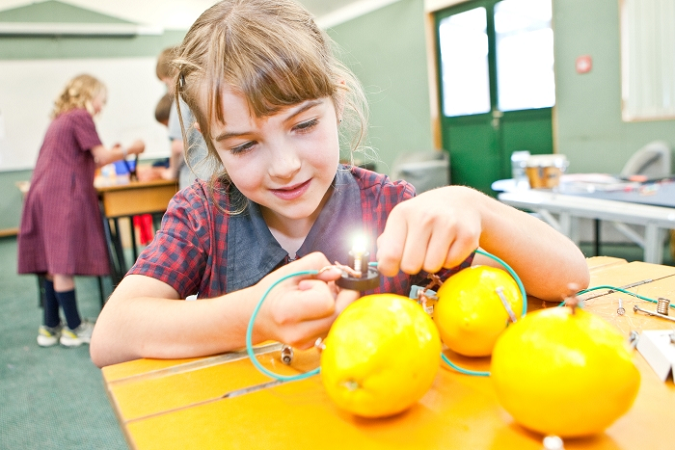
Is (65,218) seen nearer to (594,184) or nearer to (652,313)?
(594,184)

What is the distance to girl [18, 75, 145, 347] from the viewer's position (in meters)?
2.79

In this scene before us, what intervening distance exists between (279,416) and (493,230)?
389 millimetres

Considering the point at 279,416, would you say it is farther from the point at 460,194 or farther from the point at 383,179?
the point at 383,179

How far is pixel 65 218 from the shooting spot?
9.18 ft

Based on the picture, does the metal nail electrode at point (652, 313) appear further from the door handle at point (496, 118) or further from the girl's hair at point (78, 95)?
the door handle at point (496, 118)

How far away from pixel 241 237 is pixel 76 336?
2.30 metres

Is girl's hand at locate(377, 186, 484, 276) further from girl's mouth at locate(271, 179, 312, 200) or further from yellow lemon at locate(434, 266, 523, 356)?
girl's mouth at locate(271, 179, 312, 200)

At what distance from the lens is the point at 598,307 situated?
750 mm

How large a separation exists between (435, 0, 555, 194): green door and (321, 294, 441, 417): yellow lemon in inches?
191

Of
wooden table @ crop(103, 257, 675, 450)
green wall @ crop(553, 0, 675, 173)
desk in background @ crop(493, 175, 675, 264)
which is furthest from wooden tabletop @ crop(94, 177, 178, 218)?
green wall @ crop(553, 0, 675, 173)

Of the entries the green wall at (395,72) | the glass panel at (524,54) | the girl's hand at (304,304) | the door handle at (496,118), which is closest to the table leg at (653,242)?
the girl's hand at (304,304)

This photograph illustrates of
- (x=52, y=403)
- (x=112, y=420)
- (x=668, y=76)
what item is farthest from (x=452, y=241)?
(x=668, y=76)

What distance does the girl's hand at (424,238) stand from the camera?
58cm

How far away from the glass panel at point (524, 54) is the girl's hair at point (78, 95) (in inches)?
150
